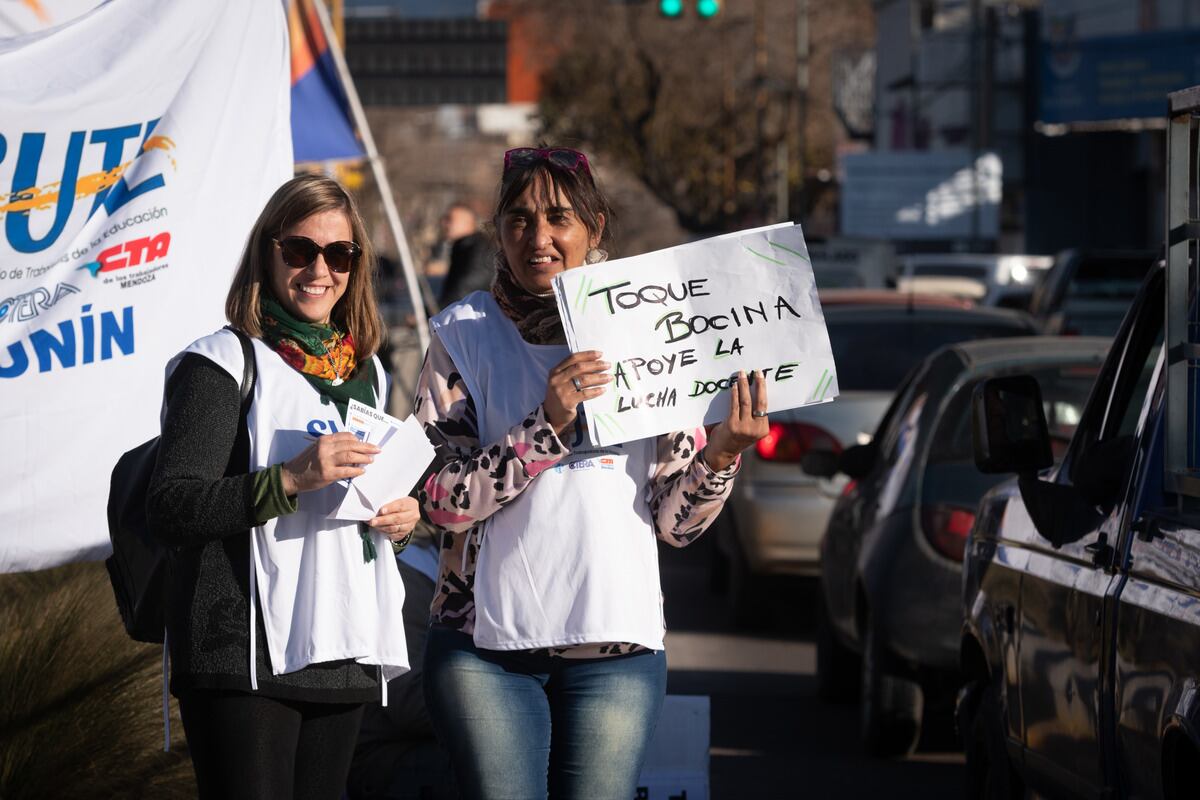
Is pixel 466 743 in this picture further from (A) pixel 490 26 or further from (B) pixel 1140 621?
(A) pixel 490 26

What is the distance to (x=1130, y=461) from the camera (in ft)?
14.5

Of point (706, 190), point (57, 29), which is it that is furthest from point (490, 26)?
point (57, 29)

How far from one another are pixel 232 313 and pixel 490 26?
4476cm

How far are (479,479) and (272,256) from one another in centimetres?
62

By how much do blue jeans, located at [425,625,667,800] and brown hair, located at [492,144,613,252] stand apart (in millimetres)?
818

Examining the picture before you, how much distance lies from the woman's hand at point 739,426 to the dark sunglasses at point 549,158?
20.3 inches

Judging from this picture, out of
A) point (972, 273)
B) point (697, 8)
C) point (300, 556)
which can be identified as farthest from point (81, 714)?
point (972, 273)

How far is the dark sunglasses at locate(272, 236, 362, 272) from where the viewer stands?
151 inches

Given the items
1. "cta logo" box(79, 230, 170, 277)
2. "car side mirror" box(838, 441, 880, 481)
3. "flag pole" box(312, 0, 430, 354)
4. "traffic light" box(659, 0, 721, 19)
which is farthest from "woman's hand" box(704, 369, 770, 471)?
"traffic light" box(659, 0, 721, 19)

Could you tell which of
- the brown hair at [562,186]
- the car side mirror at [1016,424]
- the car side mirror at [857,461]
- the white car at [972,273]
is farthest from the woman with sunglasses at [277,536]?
the white car at [972,273]

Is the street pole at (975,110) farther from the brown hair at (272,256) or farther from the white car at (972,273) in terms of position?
the brown hair at (272,256)

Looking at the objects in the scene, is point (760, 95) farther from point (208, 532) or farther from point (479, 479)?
point (208, 532)

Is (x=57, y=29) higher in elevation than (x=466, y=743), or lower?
higher

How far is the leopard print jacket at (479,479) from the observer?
3658 millimetres
